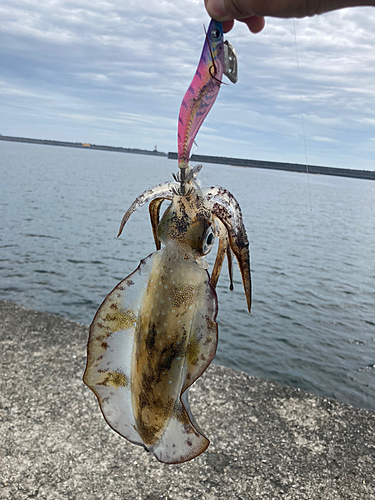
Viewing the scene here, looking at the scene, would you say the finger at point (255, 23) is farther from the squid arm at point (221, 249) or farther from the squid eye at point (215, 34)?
the squid arm at point (221, 249)

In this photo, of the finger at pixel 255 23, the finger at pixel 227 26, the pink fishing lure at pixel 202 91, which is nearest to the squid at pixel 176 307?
the pink fishing lure at pixel 202 91

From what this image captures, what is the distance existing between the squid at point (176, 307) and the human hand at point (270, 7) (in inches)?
1.8

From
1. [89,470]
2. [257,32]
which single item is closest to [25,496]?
[89,470]

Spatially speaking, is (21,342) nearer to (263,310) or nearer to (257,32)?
(257,32)

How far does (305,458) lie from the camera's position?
4.37 metres

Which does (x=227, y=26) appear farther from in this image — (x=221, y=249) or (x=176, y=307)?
(x=176, y=307)

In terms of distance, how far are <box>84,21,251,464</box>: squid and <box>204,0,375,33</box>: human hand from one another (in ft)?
0.15

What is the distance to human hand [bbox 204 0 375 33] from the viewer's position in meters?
1.38

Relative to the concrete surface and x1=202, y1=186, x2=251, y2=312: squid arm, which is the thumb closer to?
x1=202, y1=186, x2=251, y2=312: squid arm

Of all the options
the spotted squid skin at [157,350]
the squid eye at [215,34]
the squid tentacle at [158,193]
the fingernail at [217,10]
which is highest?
the fingernail at [217,10]

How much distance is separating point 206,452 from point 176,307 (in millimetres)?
3388

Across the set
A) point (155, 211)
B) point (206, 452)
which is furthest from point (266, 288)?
point (155, 211)

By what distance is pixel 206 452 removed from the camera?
14.3 ft

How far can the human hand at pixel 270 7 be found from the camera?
54.4 inches
